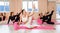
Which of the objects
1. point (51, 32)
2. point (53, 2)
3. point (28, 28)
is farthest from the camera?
point (53, 2)

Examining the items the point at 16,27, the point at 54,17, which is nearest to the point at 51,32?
the point at 16,27

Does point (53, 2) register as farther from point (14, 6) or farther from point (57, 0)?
point (14, 6)

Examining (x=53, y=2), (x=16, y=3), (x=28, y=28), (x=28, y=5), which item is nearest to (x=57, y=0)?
(x=53, y=2)

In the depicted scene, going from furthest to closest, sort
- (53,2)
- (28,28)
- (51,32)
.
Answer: (53,2), (28,28), (51,32)

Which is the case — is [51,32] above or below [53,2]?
below

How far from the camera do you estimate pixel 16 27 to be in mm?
8648

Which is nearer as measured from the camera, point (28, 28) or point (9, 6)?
point (28, 28)

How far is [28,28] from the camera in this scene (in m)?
8.57

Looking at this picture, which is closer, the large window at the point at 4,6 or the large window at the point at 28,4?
the large window at the point at 4,6

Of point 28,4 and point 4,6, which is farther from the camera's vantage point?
point 28,4

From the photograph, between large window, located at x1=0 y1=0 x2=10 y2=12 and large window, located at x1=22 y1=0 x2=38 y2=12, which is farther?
large window, located at x1=22 y1=0 x2=38 y2=12

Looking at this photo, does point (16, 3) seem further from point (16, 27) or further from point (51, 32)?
point (51, 32)

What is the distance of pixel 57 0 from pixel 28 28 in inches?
368

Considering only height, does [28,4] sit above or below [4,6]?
above
